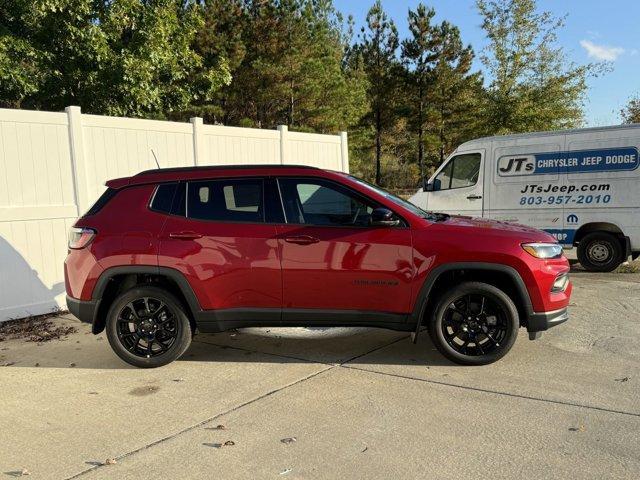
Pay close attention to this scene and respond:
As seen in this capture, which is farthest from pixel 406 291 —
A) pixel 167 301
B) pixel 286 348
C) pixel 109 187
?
pixel 109 187

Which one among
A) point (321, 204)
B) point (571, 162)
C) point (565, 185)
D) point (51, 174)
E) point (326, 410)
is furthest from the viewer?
point (565, 185)

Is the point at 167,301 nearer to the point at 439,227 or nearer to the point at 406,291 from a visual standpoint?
the point at 406,291

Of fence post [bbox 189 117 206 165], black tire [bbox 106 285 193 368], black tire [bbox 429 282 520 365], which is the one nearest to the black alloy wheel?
black tire [bbox 106 285 193 368]

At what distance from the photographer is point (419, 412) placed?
383 cm

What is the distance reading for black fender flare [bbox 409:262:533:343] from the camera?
4531mm

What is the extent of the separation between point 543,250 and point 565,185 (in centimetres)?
523

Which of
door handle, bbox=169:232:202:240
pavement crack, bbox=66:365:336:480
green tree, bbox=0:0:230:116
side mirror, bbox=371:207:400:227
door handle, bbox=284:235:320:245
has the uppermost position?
green tree, bbox=0:0:230:116

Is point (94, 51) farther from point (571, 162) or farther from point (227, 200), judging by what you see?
point (571, 162)

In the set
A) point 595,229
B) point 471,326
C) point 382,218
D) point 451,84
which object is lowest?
point 471,326

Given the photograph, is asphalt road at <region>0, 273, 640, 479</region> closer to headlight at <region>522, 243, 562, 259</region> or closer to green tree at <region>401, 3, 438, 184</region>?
headlight at <region>522, 243, 562, 259</region>

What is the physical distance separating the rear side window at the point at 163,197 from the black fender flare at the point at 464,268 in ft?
7.63

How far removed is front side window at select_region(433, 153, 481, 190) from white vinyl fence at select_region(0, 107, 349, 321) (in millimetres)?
4955

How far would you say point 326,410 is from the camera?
3.91 metres

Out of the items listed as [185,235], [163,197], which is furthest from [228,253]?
[163,197]
